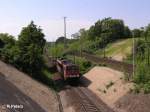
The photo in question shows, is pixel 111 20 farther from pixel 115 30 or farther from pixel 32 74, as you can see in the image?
pixel 32 74

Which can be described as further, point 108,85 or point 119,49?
point 119,49

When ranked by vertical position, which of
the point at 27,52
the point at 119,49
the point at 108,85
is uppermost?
the point at 27,52

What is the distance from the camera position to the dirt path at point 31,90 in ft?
129

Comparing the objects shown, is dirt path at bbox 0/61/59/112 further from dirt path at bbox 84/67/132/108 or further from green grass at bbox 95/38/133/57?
green grass at bbox 95/38/133/57

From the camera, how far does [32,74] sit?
58.7 metres

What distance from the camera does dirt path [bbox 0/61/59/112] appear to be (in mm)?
39378

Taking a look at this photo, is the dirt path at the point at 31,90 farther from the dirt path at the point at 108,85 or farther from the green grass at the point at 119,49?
the green grass at the point at 119,49

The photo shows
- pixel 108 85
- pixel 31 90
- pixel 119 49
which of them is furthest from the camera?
pixel 119 49

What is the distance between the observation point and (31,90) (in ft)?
146

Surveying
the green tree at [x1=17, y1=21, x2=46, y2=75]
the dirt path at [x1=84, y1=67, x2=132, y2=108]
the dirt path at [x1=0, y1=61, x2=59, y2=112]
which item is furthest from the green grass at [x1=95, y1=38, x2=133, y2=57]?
the dirt path at [x1=0, y1=61, x2=59, y2=112]

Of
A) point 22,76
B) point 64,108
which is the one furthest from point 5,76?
point 64,108

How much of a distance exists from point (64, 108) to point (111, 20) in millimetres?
101240

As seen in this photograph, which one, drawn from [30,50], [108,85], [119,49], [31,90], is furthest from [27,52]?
[119,49]

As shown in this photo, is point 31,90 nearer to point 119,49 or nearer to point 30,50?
point 30,50
